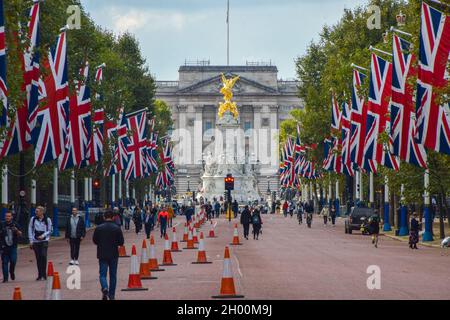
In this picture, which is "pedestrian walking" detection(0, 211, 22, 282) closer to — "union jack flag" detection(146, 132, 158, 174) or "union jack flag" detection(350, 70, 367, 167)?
"union jack flag" detection(350, 70, 367, 167)

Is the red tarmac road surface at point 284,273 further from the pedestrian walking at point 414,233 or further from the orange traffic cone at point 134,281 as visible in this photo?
the pedestrian walking at point 414,233

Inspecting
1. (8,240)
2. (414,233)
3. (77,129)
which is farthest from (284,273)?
(77,129)

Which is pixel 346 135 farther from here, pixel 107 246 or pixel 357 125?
pixel 107 246

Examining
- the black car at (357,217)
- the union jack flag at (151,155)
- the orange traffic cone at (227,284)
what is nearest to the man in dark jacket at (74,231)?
the orange traffic cone at (227,284)

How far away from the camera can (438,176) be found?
183ft

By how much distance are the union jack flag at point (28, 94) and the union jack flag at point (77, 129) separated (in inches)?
261

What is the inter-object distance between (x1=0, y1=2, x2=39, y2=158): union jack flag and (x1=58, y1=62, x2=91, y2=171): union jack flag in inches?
261

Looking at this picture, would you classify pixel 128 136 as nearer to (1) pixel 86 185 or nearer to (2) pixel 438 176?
(1) pixel 86 185

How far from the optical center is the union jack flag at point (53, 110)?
1889 inches

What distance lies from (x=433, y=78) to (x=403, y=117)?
298 inches

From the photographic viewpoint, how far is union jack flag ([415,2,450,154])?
129ft

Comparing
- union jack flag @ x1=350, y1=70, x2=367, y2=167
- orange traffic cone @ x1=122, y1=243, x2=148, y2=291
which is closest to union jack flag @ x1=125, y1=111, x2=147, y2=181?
union jack flag @ x1=350, y1=70, x2=367, y2=167
